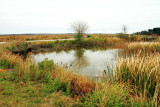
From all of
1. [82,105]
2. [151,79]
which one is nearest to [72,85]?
[82,105]

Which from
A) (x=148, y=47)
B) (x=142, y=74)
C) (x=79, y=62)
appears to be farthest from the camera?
(x=148, y=47)

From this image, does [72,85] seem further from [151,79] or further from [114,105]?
[151,79]

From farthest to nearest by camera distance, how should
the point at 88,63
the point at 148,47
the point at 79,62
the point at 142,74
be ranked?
the point at 148,47 < the point at 79,62 < the point at 88,63 < the point at 142,74

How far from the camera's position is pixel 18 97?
4535mm

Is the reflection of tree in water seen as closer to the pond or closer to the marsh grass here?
the pond

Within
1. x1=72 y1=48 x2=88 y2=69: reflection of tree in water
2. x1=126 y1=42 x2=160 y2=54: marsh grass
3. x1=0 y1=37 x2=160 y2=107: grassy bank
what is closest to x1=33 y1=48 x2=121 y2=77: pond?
x1=72 y1=48 x2=88 y2=69: reflection of tree in water

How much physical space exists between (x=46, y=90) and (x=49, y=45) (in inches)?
902

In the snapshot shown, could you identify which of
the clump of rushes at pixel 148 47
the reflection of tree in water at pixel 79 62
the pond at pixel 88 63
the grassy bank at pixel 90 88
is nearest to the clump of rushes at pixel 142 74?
the grassy bank at pixel 90 88

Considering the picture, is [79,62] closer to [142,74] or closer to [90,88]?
[90,88]

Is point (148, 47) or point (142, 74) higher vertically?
point (148, 47)

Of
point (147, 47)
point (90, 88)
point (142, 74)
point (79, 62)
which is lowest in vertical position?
point (79, 62)

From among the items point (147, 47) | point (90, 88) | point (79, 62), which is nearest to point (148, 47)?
point (147, 47)

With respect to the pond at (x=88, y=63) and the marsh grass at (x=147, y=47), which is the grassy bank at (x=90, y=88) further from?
the marsh grass at (x=147, y=47)

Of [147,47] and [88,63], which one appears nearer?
[88,63]
